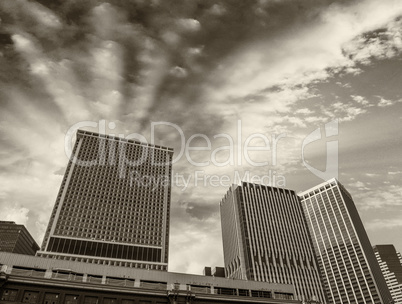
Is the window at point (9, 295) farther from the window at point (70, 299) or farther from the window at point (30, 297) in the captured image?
the window at point (70, 299)

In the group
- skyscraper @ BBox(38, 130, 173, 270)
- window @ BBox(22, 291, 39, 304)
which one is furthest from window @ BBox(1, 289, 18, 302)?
skyscraper @ BBox(38, 130, 173, 270)

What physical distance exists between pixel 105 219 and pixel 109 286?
13366 centimetres

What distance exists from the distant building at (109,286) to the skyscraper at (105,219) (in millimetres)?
110403

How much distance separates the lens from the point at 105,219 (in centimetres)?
17700

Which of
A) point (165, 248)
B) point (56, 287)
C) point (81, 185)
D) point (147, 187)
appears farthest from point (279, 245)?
point (56, 287)

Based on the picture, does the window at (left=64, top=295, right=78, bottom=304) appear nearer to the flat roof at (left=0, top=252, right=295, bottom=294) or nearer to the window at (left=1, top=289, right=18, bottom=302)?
the window at (left=1, top=289, right=18, bottom=302)

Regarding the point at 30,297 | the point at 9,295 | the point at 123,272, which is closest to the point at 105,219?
the point at 123,272

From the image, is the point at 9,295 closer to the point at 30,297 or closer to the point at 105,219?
the point at 30,297

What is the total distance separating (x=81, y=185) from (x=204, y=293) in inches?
5782

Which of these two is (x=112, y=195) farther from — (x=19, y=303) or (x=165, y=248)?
(x=19, y=303)

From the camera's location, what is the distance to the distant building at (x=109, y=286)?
1871 inches

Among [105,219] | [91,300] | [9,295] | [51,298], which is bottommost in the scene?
[91,300]

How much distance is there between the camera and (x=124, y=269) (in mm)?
61531

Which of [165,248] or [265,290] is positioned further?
[165,248]
